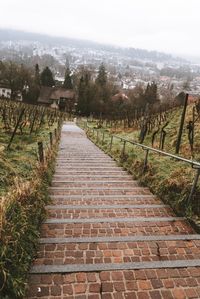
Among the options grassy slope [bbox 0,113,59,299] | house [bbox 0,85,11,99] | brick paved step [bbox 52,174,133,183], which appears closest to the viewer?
grassy slope [bbox 0,113,59,299]

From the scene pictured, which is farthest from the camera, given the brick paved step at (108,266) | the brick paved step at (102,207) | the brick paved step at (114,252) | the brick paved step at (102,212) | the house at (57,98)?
the house at (57,98)

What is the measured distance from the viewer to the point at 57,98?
213 ft

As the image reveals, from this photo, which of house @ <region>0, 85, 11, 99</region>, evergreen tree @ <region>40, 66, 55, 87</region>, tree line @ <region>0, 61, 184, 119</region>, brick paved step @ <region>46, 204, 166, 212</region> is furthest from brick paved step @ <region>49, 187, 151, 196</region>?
evergreen tree @ <region>40, 66, 55, 87</region>

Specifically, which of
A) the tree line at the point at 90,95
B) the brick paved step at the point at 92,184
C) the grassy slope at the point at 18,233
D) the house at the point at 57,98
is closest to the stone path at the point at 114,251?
the grassy slope at the point at 18,233

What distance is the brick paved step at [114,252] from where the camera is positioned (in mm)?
3801

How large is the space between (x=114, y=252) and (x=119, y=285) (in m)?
0.67

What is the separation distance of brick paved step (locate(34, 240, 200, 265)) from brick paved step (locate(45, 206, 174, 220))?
112cm

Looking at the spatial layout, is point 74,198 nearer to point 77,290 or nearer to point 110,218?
point 110,218

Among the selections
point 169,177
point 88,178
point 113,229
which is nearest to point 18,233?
point 113,229

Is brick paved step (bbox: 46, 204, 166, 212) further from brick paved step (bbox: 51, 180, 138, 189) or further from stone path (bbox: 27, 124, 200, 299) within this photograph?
brick paved step (bbox: 51, 180, 138, 189)

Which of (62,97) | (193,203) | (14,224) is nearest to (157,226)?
(193,203)

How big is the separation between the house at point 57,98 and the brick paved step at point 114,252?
2334 inches

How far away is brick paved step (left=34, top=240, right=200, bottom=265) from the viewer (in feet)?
12.5

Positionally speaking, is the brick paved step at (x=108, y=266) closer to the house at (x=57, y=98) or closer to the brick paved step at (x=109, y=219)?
the brick paved step at (x=109, y=219)
